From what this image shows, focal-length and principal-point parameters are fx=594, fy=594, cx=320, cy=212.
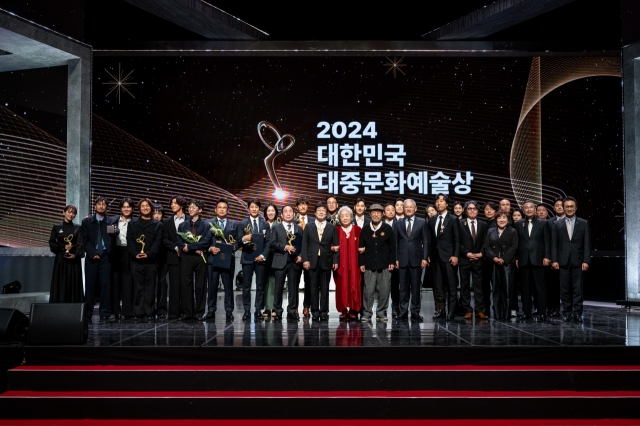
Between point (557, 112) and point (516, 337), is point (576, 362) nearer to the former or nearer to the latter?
point (516, 337)

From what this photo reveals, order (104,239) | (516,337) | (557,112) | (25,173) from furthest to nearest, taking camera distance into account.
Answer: (557,112) < (25,173) < (104,239) < (516,337)

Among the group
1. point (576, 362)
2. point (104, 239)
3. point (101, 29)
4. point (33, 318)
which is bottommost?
point (576, 362)

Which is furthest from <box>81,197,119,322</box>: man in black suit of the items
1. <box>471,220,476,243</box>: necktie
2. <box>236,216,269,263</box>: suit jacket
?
<box>471,220,476,243</box>: necktie

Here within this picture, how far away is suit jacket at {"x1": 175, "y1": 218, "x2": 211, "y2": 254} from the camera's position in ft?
21.7

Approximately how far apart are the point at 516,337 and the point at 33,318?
13.4ft

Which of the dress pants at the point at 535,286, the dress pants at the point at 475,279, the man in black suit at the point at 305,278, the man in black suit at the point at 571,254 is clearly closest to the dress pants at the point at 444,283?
the dress pants at the point at 475,279

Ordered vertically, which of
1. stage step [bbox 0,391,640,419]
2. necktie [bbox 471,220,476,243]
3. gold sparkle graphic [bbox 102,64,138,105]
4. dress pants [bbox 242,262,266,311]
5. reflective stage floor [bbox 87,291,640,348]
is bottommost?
stage step [bbox 0,391,640,419]

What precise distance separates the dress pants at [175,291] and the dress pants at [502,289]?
3562mm

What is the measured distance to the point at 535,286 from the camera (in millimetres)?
6695

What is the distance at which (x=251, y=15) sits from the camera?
1001 centimetres

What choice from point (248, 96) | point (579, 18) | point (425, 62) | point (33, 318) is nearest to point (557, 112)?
point (579, 18)

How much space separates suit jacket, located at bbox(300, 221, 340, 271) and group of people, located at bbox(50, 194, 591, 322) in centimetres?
1

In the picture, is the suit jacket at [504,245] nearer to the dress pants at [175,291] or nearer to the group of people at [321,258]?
the group of people at [321,258]

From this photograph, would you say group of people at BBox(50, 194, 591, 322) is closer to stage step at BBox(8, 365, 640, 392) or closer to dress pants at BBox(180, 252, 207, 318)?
Answer: dress pants at BBox(180, 252, 207, 318)
